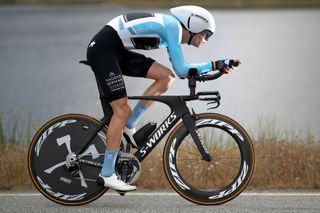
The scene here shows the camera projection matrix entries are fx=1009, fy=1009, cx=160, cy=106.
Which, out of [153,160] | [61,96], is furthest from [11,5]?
[153,160]

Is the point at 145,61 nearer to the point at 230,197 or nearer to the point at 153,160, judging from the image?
the point at 230,197

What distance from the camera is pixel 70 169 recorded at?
862 centimetres

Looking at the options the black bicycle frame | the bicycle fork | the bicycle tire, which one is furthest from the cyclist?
the bicycle fork

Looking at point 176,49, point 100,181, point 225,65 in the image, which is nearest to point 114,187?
point 100,181

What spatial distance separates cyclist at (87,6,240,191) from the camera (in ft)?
26.9

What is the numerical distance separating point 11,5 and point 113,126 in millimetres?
110132

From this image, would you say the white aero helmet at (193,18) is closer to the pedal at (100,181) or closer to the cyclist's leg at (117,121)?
the cyclist's leg at (117,121)

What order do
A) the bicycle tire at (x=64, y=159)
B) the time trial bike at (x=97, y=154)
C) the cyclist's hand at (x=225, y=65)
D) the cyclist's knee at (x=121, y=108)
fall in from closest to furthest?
the cyclist's hand at (x=225, y=65) < the cyclist's knee at (x=121, y=108) < the time trial bike at (x=97, y=154) < the bicycle tire at (x=64, y=159)

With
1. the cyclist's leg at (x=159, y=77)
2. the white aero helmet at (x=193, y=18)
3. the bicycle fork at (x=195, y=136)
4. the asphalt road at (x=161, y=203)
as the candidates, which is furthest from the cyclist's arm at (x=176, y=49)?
the asphalt road at (x=161, y=203)

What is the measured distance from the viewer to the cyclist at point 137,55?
323 inches

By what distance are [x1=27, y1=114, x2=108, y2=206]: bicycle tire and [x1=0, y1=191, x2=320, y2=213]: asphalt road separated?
0.41ft

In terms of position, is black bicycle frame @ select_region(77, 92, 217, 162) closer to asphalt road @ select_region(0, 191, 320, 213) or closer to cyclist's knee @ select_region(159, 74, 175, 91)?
cyclist's knee @ select_region(159, 74, 175, 91)

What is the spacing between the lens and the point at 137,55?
333 inches

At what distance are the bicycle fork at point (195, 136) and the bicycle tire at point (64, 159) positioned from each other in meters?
0.73
